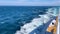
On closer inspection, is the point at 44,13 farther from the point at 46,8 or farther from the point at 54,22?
the point at 54,22

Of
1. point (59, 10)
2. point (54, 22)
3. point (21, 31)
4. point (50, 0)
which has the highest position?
point (50, 0)

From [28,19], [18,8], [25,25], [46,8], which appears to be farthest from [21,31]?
[46,8]

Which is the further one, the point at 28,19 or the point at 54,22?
the point at 28,19

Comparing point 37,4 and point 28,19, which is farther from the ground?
point 37,4

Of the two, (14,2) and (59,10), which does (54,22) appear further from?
(14,2)

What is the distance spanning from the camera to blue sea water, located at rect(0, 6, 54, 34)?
2.09m

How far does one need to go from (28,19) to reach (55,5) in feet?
1.78

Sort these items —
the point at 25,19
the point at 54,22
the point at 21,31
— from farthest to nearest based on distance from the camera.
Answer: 1. the point at 25,19
2. the point at 21,31
3. the point at 54,22

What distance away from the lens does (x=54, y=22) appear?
6.22ft

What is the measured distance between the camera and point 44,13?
7.79 feet

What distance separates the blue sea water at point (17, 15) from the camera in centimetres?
209

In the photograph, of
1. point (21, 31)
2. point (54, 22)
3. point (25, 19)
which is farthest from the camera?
point (25, 19)

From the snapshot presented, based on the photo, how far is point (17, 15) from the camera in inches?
87.3

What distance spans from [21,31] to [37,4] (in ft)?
1.85
